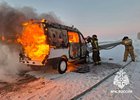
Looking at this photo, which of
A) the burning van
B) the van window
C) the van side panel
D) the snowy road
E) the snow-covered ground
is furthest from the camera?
the van window

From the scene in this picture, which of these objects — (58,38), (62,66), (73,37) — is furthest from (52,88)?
(73,37)

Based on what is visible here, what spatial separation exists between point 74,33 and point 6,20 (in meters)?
4.88

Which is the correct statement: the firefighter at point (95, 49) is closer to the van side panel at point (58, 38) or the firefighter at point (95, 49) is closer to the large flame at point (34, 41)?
the van side panel at point (58, 38)

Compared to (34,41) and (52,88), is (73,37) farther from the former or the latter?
(52,88)

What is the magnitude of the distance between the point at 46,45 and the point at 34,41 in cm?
98

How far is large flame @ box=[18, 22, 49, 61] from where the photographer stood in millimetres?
9148

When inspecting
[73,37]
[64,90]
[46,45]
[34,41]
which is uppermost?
[73,37]

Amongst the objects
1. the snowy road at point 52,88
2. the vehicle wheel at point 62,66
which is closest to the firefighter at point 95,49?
the vehicle wheel at point 62,66

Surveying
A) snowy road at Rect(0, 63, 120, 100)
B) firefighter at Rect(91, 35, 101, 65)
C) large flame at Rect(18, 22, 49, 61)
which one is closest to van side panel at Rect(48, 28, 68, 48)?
large flame at Rect(18, 22, 49, 61)

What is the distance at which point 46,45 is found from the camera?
9.09 metres

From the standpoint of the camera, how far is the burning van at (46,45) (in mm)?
9102

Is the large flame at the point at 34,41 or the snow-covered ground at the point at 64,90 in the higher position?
the large flame at the point at 34,41

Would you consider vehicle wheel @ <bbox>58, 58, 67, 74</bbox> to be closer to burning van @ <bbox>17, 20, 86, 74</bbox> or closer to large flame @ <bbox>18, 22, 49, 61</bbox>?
burning van @ <bbox>17, 20, 86, 74</bbox>

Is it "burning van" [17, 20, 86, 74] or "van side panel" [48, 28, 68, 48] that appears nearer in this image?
"burning van" [17, 20, 86, 74]
